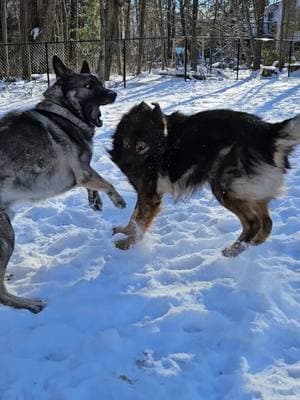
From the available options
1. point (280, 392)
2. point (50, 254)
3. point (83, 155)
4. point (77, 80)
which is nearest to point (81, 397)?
point (280, 392)

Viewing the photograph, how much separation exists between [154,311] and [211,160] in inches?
58.4

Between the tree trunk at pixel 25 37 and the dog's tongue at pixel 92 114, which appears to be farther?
the tree trunk at pixel 25 37

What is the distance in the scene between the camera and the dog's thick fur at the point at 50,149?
11.6ft

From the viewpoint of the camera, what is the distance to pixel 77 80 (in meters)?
4.33

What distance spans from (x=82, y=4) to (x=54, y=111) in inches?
1249

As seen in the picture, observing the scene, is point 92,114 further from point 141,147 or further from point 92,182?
point 92,182

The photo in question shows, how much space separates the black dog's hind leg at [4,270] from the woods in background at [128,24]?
40.2ft

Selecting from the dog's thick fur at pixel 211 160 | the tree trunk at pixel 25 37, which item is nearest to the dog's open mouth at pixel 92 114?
the dog's thick fur at pixel 211 160

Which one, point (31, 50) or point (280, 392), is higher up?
point (31, 50)

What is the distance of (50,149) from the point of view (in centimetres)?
383

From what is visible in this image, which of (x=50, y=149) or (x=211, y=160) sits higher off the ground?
(x=50, y=149)

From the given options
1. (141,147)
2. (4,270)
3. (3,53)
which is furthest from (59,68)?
(3,53)

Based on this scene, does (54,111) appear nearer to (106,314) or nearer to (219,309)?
(106,314)

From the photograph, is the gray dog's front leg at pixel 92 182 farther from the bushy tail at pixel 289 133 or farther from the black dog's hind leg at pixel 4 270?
the bushy tail at pixel 289 133
